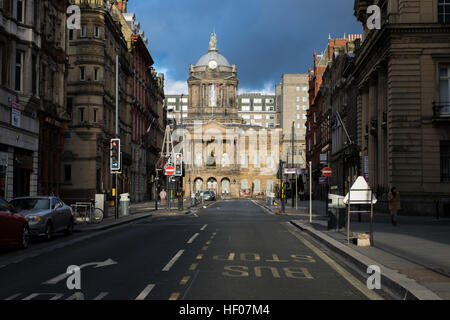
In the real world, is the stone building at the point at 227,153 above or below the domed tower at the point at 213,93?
below

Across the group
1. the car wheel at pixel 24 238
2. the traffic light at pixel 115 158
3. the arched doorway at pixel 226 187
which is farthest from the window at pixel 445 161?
the arched doorway at pixel 226 187

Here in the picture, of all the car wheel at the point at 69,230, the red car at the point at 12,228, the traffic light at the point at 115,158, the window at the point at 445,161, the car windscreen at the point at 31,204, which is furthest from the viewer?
the window at the point at 445,161

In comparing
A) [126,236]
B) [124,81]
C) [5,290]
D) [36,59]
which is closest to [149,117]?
[124,81]

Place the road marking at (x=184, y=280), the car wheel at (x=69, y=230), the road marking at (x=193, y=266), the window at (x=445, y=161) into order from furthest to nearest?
the window at (x=445, y=161) → the car wheel at (x=69, y=230) → the road marking at (x=193, y=266) → the road marking at (x=184, y=280)

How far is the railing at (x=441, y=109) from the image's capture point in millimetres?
35125

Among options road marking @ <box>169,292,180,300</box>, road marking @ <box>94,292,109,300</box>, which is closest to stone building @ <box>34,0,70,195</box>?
road marking @ <box>94,292,109,300</box>

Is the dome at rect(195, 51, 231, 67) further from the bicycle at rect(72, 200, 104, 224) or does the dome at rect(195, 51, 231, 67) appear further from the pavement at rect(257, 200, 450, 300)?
the pavement at rect(257, 200, 450, 300)

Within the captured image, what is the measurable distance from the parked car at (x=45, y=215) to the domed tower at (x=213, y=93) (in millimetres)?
119822

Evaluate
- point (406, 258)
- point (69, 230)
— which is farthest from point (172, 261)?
point (69, 230)

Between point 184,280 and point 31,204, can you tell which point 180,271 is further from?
point 31,204

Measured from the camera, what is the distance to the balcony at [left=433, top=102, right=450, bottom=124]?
1366 inches

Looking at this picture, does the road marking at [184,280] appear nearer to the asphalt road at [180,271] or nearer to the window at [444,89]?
the asphalt road at [180,271]

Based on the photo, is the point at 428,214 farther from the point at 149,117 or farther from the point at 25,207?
the point at 149,117

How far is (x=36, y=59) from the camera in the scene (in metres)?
34.2
